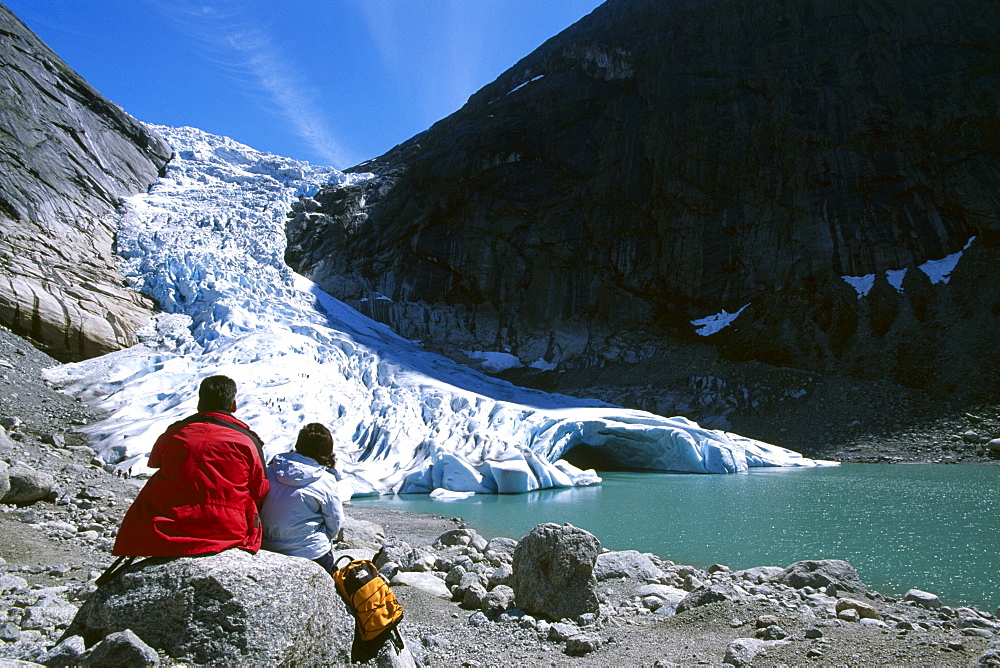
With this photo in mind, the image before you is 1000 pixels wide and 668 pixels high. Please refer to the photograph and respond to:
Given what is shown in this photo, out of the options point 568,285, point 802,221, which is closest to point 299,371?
point 568,285

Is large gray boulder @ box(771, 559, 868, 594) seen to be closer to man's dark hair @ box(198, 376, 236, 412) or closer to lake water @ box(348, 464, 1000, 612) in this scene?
lake water @ box(348, 464, 1000, 612)

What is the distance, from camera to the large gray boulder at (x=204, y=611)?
216 cm

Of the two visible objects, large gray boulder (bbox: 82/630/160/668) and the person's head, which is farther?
the person's head

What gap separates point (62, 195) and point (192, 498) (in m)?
26.6

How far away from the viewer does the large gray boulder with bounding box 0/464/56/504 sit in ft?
19.6

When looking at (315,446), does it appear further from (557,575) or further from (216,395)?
(557,575)

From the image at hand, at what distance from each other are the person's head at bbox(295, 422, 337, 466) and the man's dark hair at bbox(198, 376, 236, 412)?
420 mm

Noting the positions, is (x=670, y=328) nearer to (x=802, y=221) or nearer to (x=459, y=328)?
(x=802, y=221)

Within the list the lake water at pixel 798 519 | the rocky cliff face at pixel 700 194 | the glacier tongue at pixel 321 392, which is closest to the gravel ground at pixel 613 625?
the lake water at pixel 798 519

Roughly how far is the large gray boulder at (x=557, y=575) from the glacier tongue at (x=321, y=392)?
992cm

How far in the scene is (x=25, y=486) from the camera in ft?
19.9

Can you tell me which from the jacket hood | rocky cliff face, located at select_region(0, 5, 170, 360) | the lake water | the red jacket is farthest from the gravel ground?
rocky cliff face, located at select_region(0, 5, 170, 360)

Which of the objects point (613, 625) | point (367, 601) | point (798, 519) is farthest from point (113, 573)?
point (798, 519)

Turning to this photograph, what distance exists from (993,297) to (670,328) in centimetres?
1384
